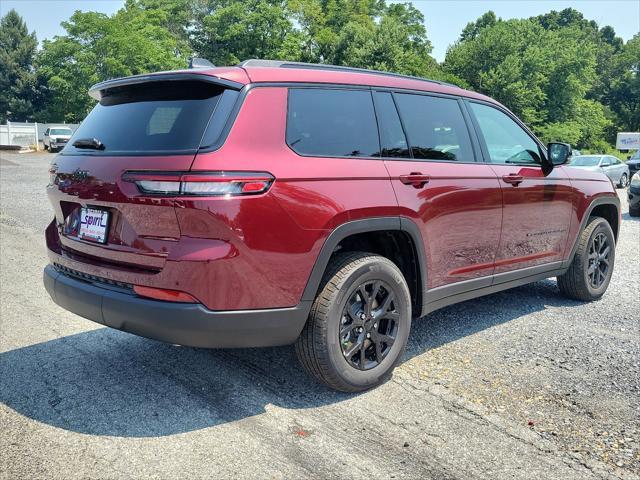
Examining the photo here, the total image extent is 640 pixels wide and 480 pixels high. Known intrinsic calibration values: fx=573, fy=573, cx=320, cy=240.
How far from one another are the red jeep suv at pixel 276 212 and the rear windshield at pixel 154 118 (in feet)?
0.04

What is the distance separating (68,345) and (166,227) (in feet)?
6.27

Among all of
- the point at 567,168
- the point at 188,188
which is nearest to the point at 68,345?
the point at 188,188

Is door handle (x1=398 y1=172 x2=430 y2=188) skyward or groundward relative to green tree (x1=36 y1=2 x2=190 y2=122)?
groundward

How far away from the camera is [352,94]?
3.62 metres

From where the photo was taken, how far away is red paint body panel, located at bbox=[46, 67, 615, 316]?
9.30ft

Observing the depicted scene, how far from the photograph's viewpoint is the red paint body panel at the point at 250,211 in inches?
112

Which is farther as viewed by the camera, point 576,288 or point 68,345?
point 576,288

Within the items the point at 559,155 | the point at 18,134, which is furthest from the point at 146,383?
the point at 18,134

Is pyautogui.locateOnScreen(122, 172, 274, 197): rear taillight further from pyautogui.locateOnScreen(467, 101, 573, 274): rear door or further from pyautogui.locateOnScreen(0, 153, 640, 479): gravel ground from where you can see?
pyautogui.locateOnScreen(467, 101, 573, 274): rear door

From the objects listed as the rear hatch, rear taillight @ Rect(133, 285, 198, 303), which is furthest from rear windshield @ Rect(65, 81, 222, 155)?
rear taillight @ Rect(133, 285, 198, 303)

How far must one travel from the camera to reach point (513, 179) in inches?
179

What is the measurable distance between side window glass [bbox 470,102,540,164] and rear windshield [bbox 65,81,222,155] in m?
2.38

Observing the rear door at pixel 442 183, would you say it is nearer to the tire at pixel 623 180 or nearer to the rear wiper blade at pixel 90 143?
the rear wiper blade at pixel 90 143

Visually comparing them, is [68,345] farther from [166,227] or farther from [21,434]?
[166,227]
